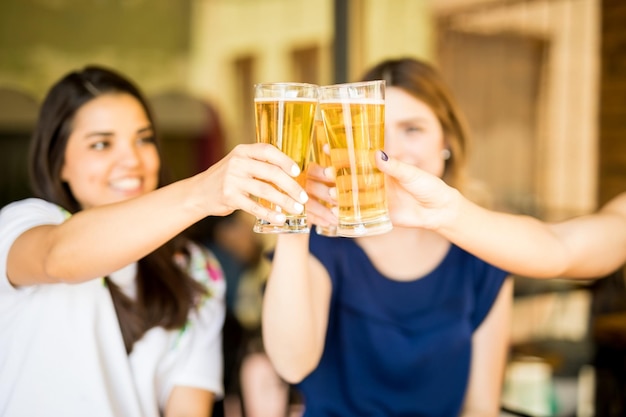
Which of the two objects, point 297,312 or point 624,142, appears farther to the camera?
point 624,142

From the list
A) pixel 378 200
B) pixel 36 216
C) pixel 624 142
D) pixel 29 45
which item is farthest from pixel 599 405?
pixel 29 45

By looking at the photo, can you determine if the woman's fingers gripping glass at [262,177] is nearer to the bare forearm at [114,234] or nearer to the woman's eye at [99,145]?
the bare forearm at [114,234]

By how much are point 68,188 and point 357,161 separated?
935 millimetres

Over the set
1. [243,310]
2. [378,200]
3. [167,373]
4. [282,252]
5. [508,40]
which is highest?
[508,40]

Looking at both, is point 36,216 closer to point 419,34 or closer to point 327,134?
point 327,134

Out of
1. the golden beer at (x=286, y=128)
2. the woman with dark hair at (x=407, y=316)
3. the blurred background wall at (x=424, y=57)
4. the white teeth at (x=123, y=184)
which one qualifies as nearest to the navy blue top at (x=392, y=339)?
the woman with dark hair at (x=407, y=316)

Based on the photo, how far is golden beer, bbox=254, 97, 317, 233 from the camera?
3.76 ft

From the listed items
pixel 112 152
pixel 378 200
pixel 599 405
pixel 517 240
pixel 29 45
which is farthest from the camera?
pixel 29 45

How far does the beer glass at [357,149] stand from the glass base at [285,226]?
3.1 inches

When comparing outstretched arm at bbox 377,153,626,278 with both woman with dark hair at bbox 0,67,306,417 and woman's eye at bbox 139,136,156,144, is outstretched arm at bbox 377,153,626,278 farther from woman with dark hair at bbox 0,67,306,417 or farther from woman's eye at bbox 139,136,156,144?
woman's eye at bbox 139,136,156,144

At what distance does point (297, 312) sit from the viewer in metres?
1.52

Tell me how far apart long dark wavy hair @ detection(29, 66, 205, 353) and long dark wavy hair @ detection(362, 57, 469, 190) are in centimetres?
74

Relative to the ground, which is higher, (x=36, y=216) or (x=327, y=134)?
(x=327, y=134)

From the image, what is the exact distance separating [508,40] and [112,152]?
129 inches
